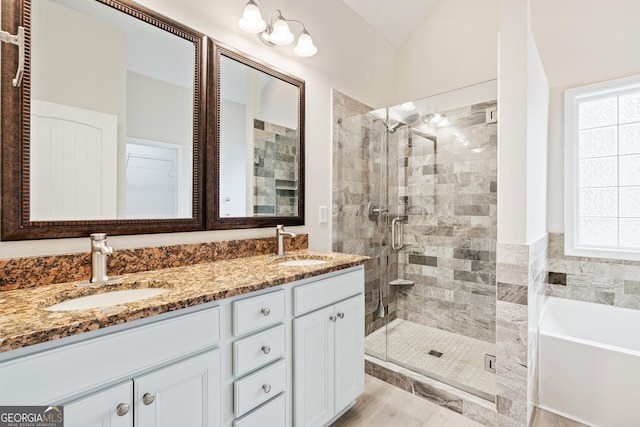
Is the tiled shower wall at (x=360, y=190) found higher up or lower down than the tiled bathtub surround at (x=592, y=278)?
higher up

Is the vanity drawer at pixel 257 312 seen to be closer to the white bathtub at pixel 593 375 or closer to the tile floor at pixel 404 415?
the tile floor at pixel 404 415

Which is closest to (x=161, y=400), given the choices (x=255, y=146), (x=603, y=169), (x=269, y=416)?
(x=269, y=416)

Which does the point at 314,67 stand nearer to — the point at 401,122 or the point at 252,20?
the point at 252,20

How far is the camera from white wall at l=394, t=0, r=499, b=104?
8.86 ft

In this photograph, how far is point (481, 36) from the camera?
8.95 ft

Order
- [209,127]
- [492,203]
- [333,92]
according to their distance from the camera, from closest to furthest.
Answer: [209,127] < [492,203] < [333,92]

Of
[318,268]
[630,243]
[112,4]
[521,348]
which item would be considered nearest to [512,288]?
[521,348]

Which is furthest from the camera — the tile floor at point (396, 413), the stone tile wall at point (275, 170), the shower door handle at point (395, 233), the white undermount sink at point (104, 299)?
the shower door handle at point (395, 233)

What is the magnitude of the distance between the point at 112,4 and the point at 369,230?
7.01 feet

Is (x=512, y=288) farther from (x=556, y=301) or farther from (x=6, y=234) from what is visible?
(x=6, y=234)

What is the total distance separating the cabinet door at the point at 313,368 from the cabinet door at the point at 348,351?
0.05 meters

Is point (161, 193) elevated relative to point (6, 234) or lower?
elevated

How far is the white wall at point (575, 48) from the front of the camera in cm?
225

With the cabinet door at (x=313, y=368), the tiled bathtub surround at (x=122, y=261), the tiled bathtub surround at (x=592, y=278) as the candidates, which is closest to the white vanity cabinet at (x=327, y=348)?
the cabinet door at (x=313, y=368)
